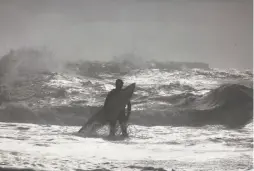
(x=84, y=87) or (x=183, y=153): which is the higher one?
(x=84, y=87)

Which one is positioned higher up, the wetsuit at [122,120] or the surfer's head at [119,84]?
the surfer's head at [119,84]

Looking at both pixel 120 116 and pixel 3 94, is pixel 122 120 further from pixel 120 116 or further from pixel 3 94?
pixel 3 94

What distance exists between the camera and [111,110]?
1.58 meters

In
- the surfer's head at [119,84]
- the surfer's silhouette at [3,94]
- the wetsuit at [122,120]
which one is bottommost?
the wetsuit at [122,120]

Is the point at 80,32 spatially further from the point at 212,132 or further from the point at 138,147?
the point at 212,132

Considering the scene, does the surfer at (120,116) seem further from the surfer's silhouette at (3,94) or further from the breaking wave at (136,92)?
the surfer's silhouette at (3,94)

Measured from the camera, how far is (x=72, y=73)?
165 cm

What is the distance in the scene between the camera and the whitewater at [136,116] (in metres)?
1.50

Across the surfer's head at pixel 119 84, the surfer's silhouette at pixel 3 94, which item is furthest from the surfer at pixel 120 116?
the surfer's silhouette at pixel 3 94

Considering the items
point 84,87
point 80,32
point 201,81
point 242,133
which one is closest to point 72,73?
point 84,87

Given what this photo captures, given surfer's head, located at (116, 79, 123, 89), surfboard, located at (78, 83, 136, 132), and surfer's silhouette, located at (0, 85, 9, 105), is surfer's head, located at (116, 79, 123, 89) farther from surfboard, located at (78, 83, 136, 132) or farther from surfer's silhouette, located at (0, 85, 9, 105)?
surfer's silhouette, located at (0, 85, 9, 105)

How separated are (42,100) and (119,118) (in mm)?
330

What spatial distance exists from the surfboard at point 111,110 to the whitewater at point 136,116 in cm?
2

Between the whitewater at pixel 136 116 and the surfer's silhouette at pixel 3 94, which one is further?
the surfer's silhouette at pixel 3 94
